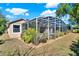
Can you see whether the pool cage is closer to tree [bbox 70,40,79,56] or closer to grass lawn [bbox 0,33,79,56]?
grass lawn [bbox 0,33,79,56]

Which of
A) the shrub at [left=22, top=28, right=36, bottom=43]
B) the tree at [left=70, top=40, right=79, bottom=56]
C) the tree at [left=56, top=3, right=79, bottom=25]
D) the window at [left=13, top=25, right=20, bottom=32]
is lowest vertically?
the tree at [left=70, top=40, right=79, bottom=56]

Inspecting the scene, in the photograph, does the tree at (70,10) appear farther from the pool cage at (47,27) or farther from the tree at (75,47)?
the tree at (75,47)

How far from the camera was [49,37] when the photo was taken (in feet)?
21.8

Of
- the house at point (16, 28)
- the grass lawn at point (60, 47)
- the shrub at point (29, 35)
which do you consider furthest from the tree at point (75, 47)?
the house at point (16, 28)

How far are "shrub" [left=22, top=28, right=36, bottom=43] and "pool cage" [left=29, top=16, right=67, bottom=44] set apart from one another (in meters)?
0.04

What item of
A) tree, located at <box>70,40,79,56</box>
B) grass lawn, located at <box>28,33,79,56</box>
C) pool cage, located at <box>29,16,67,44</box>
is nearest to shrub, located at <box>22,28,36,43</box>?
pool cage, located at <box>29,16,67,44</box>

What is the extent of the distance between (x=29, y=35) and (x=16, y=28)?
17 centimetres

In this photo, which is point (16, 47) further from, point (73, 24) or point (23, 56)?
point (73, 24)

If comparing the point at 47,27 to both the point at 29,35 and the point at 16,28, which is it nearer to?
the point at 29,35

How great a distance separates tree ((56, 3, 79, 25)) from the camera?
21.7 feet

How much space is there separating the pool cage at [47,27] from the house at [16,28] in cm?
11

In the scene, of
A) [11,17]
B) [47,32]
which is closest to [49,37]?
[47,32]

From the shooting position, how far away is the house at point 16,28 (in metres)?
6.62

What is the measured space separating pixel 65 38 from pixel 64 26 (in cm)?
14
